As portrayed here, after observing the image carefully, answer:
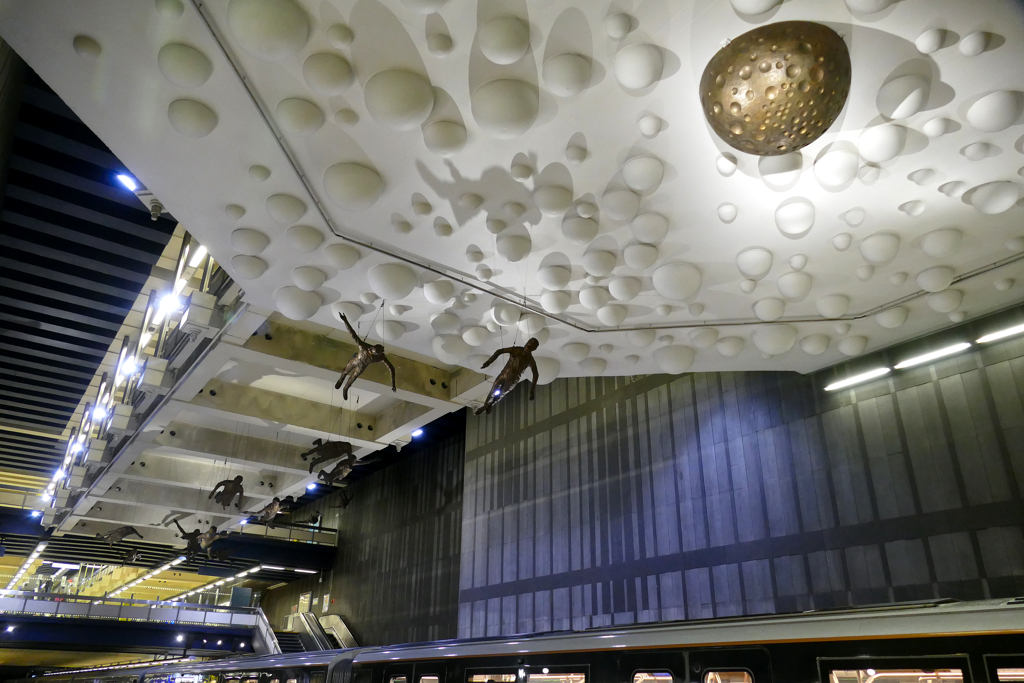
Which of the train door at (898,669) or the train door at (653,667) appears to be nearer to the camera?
the train door at (898,669)

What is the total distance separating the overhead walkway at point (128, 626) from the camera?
778 inches

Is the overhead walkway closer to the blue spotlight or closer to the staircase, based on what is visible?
the staircase

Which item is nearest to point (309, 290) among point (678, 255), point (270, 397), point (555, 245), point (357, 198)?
point (357, 198)

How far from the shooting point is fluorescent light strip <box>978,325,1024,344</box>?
655cm

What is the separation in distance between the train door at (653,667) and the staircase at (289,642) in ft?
70.1

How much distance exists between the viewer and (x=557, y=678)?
4.96 meters

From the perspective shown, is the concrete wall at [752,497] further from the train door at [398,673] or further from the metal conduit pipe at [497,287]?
the train door at [398,673]

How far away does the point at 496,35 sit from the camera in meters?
3.74

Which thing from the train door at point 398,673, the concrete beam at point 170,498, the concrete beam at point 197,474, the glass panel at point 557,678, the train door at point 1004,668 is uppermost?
the concrete beam at point 197,474

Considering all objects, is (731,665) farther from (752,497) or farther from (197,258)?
(197,258)

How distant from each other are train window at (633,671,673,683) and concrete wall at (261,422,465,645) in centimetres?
1236

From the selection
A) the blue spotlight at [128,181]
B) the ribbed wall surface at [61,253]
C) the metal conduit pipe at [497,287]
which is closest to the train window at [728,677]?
the metal conduit pipe at [497,287]

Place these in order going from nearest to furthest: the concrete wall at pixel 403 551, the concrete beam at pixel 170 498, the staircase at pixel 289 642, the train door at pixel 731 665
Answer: the train door at pixel 731 665 < the concrete beam at pixel 170 498 < the concrete wall at pixel 403 551 < the staircase at pixel 289 642

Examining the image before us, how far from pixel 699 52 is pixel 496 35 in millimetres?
1278
